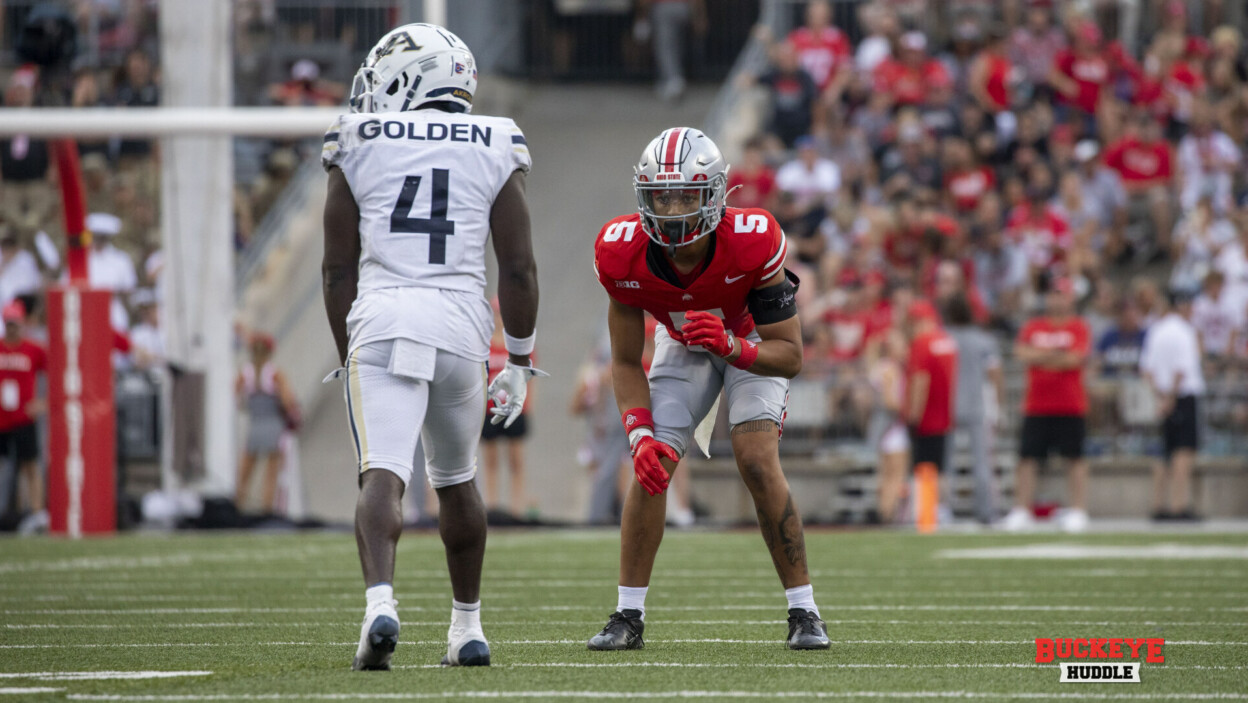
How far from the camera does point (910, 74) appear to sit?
58.7 feet

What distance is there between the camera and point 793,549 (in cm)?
561

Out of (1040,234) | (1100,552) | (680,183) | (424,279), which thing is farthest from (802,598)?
(1040,234)

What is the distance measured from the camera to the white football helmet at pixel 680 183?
536 centimetres

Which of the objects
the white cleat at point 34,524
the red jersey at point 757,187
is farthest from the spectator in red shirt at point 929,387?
the white cleat at point 34,524

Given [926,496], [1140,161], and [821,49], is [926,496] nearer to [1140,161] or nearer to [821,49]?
[1140,161]

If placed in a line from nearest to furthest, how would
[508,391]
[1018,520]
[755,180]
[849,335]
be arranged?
[508,391] → [1018,520] → [849,335] → [755,180]

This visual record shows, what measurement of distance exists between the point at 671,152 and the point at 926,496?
8147 millimetres

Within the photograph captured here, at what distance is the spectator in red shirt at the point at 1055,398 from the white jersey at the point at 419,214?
9.14 metres

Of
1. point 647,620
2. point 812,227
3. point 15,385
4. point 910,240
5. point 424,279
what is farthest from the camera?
point 812,227

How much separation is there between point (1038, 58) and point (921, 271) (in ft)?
13.3

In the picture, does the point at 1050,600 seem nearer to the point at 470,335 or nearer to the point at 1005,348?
the point at 470,335

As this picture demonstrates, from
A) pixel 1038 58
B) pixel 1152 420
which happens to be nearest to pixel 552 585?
pixel 1152 420

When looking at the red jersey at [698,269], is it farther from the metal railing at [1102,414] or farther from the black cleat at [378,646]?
the metal railing at [1102,414]

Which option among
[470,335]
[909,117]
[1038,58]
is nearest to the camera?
[470,335]
